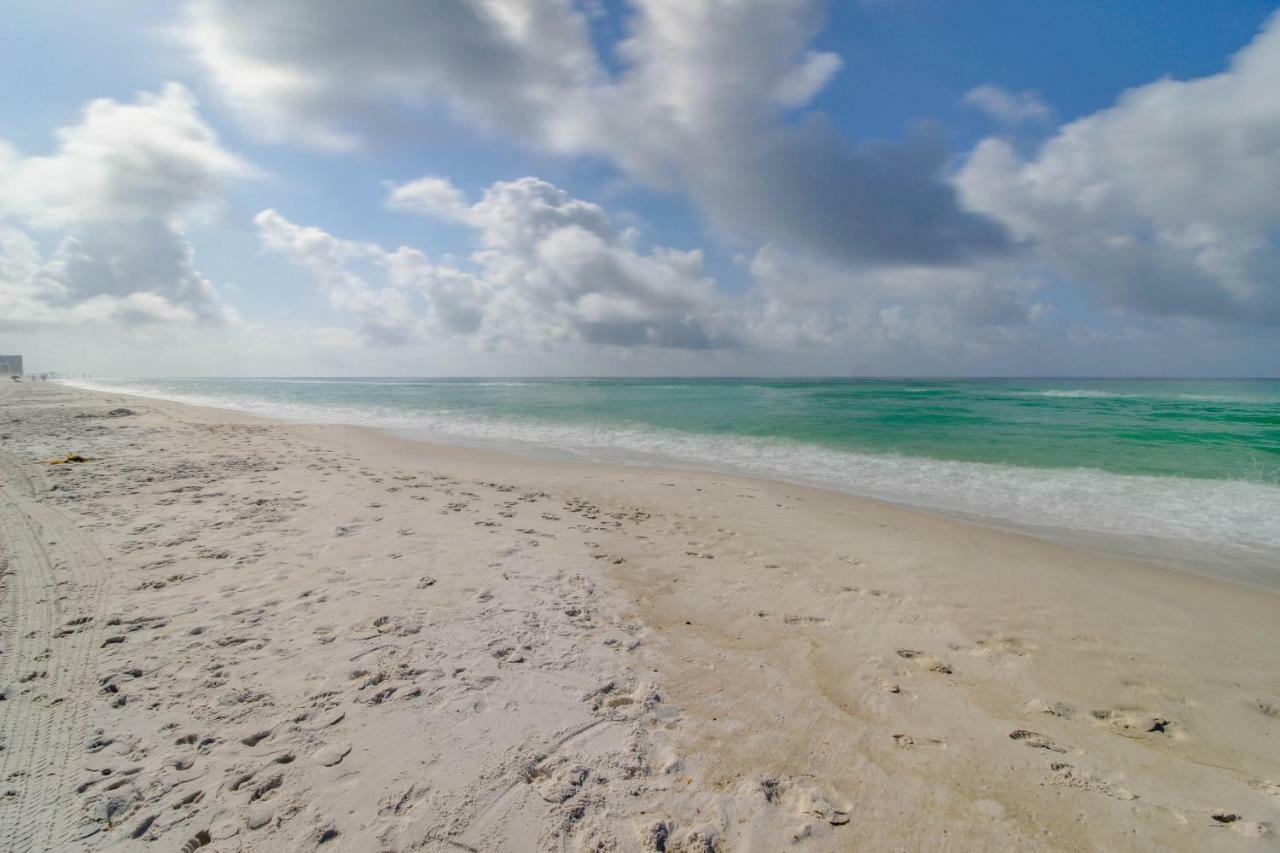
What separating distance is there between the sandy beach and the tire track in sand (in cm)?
2

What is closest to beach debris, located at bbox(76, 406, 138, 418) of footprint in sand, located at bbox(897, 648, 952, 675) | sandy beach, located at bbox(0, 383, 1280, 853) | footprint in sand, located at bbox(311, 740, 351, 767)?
sandy beach, located at bbox(0, 383, 1280, 853)

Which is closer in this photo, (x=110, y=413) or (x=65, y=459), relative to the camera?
(x=65, y=459)

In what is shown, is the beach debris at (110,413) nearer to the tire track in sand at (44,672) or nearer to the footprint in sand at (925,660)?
the tire track in sand at (44,672)

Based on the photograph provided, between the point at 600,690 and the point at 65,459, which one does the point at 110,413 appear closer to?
the point at 65,459

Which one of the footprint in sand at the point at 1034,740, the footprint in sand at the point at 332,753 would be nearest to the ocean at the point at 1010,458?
the footprint in sand at the point at 1034,740

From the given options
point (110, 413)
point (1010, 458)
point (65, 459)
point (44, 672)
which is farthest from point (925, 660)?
point (110, 413)

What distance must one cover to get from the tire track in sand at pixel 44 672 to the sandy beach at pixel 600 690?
0.07 feet

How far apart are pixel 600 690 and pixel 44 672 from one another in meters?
3.78

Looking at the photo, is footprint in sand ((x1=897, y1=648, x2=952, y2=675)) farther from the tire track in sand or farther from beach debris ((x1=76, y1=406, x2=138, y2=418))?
beach debris ((x1=76, y1=406, x2=138, y2=418))

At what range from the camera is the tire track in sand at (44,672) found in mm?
2350

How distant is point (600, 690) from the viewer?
11.2ft

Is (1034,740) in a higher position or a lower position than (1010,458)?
lower

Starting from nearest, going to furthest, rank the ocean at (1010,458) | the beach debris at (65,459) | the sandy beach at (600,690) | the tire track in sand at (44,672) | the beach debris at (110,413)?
the tire track in sand at (44,672) → the sandy beach at (600,690) → the ocean at (1010,458) → the beach debris at (65,459) → the beach debris at (110,413)

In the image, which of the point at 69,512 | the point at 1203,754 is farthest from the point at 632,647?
the point at 69,512
